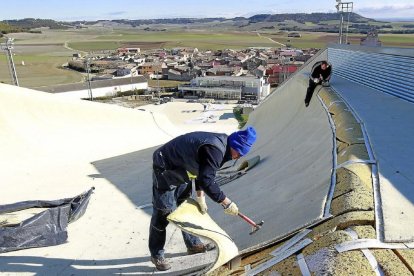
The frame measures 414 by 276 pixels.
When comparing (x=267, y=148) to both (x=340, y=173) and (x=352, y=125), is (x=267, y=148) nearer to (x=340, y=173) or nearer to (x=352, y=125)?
(x=352, y=125)

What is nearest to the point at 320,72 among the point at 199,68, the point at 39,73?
the point at 199,68

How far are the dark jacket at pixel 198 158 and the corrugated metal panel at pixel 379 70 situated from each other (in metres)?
4.80

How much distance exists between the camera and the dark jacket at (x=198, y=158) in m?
2.67

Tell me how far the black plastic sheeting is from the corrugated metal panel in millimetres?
5442

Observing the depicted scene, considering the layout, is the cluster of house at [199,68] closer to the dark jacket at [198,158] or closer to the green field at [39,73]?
Answer: the green field at [39,73]

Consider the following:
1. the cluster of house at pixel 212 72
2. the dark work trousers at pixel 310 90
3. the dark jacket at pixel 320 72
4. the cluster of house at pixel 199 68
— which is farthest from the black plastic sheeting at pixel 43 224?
the cluster of house at pixel 199 68

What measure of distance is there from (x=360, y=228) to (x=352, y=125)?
250 cm

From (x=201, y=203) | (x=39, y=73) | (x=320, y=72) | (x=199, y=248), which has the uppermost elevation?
(x=320, y=72)

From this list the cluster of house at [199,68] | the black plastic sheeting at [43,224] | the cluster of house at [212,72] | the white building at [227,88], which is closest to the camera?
the black plastic sheeting at [43,224]

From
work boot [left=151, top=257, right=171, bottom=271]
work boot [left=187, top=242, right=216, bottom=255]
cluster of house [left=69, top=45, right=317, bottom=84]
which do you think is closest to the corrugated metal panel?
work boot [left=187, top=242, right=216, bottom=255]

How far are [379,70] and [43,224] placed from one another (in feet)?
24.0

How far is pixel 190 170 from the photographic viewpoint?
2.82m

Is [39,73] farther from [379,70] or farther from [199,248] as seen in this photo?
[199,248]

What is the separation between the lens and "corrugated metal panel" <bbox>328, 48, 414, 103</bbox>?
6704mm
